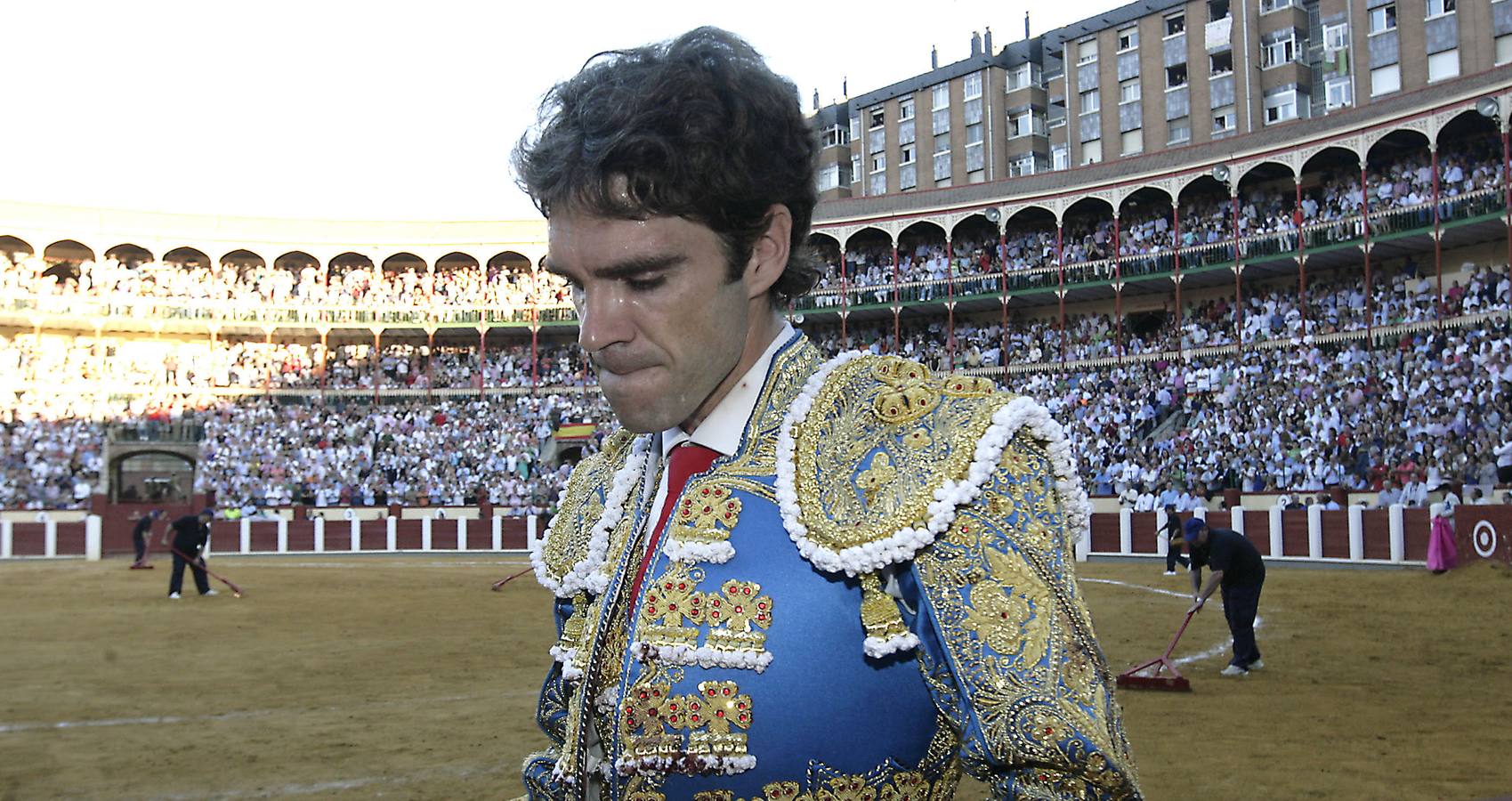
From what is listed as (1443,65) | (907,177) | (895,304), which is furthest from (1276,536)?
(907,177)

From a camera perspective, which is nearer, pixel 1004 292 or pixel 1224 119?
pixel 1004 292

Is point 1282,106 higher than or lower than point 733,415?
higher

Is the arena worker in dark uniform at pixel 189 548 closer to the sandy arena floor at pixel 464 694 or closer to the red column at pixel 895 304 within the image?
the sandy arena floor at pixel 464 694

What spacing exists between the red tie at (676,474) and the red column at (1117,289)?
79.6ft

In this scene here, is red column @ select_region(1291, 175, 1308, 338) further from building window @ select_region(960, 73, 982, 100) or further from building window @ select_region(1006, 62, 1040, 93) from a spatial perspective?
building window @ select_region(960, 73, 982, 100)

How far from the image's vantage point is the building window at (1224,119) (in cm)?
3334

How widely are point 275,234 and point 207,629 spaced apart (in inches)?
910

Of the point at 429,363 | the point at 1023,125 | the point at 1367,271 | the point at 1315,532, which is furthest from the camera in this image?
the point at 1023,125

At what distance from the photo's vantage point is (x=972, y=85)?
40812mm

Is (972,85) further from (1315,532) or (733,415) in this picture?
(733,415)

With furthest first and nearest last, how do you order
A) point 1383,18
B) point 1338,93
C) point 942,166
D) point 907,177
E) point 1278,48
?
point 907,177
point 942,166
point 1278,48
point 1338,93
point 1383,18

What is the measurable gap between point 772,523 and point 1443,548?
14.2 m

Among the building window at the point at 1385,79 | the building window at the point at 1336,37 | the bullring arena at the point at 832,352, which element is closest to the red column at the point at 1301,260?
the bullring arena at the point at 832,352

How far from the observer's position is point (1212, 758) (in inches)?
210
